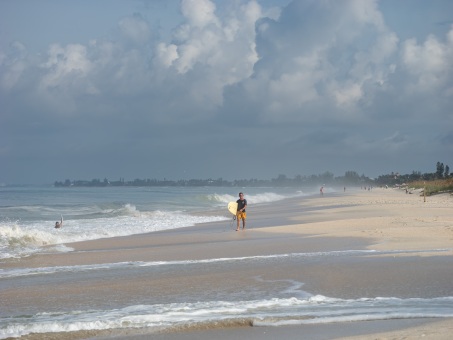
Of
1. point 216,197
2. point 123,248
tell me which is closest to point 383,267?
point 123,248

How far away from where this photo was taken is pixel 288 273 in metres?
11.6

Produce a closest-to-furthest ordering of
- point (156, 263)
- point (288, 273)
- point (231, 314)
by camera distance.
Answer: point (231, 314) < point (288, 273) < point (156, 263)

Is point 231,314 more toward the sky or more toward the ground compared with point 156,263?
more toward the sky

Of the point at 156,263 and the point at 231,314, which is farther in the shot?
the point at 156,263

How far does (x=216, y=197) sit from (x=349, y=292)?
225 ft

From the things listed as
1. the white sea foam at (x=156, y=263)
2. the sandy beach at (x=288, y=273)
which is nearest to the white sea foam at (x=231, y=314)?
the sandy beach at (x=288, y=273)

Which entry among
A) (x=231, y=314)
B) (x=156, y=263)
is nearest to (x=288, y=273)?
(x=231, y=314)

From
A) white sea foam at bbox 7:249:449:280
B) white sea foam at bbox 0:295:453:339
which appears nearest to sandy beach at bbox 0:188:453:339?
white sea foam at bbox 0:295:453:339

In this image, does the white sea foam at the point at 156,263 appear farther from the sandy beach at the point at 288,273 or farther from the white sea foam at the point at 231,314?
the white sea foam at the point at 231,314

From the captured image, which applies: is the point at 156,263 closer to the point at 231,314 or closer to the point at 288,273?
the point at 288,273

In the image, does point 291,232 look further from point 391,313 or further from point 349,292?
point 391,313

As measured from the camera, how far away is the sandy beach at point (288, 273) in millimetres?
7035

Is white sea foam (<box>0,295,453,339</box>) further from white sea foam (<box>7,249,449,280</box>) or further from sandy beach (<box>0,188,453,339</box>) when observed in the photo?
white sea foam (<box>7,249,449,280</box>)

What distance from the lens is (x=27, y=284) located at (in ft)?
37.5
